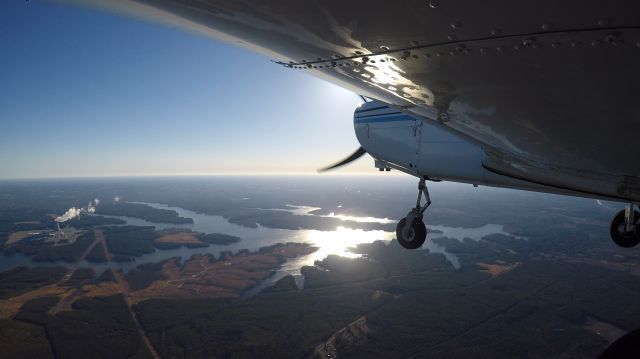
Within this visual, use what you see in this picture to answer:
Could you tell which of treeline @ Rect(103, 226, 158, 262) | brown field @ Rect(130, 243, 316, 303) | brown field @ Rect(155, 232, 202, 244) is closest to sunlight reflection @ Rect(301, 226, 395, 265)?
brown field @ Rect(130, 243, 316, 303)

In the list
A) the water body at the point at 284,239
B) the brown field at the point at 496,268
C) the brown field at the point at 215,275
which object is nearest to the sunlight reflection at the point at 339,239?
the water body at the point at 284,239

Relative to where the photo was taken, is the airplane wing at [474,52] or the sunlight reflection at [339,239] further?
the sunlight reflection at [339,239]

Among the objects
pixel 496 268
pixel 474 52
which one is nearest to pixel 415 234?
pixel 474 52

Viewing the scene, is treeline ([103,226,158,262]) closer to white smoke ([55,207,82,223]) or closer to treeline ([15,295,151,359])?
treeline ([15,295,151,359])

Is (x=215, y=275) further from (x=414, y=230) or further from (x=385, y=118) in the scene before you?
(x=385, y=118)

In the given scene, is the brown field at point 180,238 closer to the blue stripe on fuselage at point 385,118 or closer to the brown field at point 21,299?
the brown field at point 21,299

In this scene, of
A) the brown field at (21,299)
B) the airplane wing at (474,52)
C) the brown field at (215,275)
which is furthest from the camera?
the brown field at (215,275)
